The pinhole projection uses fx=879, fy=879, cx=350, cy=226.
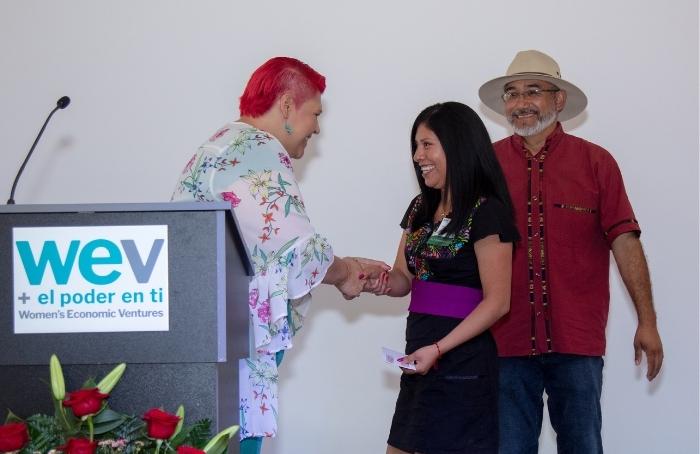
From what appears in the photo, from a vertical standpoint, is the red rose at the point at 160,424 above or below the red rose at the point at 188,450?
above

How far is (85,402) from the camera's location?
53.7 inches

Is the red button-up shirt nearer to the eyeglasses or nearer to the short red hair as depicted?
the eyeglasses

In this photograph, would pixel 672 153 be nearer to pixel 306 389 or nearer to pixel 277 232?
pixel 306 389

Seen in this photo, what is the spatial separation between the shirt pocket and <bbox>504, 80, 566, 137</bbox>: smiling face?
0.29 metres

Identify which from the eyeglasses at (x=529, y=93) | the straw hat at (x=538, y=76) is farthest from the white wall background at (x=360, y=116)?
the eyeglasses at (x=529, y=93)

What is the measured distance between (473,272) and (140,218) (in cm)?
114

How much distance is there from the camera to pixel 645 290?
2.97m

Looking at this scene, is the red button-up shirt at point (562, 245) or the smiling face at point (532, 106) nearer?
the red button-up shirt at point (562, 245)

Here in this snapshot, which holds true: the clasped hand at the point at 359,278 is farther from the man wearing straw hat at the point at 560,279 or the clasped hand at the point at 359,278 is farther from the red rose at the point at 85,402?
the red rose at the point at 85,402

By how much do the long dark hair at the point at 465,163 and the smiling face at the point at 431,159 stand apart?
0.02 m

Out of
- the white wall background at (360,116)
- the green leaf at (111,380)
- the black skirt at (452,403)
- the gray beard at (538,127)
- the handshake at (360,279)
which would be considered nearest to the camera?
the green leaf at (111,380)

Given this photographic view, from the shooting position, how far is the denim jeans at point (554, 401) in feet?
9.22

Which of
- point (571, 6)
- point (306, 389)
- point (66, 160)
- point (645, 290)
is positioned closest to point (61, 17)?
point (66, 160)

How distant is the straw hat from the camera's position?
314cm
